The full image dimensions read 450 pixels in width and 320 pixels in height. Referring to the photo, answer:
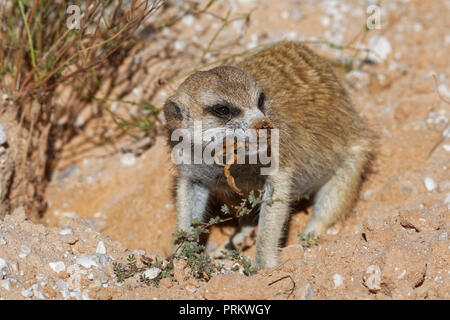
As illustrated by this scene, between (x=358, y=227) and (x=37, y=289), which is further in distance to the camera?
(x=358, y=227)

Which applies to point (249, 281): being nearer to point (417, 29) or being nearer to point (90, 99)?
point (90, 99)

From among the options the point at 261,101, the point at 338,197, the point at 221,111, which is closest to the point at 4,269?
the point at 221,111

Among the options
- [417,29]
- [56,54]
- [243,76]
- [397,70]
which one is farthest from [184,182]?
[417,29]

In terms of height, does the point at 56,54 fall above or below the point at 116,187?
above

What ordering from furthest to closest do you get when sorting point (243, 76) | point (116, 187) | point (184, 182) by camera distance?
point (116, 187) < point (184, 182) < point (243, 76)

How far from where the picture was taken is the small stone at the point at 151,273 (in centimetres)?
278

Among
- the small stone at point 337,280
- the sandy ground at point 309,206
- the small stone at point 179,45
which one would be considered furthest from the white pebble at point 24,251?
the small stone at point 179,45

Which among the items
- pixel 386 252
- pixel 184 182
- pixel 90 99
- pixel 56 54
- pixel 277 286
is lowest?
pixel 277 286

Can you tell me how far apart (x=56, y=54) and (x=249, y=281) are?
2286 millimetres

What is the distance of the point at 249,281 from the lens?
2.56 m

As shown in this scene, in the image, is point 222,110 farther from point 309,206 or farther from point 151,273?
point 309,206

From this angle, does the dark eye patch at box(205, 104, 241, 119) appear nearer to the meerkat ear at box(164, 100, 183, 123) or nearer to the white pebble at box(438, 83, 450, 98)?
the meerkat ear at box(164, 100, 183, 123)

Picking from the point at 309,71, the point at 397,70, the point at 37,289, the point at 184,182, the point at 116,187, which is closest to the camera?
the point at 37,289

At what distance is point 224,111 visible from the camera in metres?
2.84
